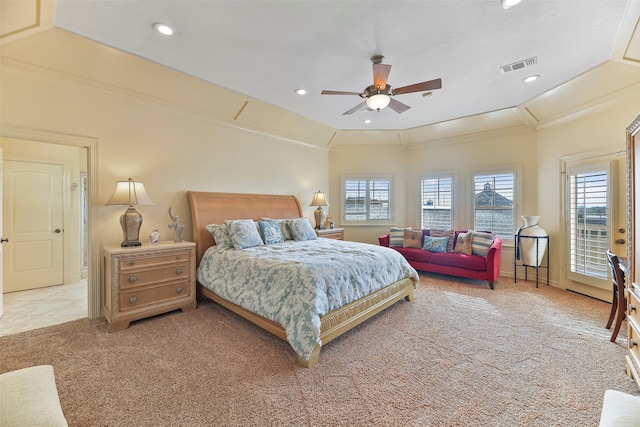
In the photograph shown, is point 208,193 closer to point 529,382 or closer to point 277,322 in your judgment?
point 277,322

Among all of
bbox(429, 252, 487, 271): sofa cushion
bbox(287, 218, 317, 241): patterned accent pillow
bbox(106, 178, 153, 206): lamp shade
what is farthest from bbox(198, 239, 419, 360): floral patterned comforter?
bbox(429, 252, 487, 271): sofa cushion

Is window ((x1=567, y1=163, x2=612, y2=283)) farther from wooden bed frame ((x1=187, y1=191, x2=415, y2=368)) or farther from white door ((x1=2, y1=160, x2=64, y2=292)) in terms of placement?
white door ((x1=2, y1=160, x2=64, y2=292))

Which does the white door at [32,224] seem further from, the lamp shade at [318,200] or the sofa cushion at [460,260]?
the sofa cushion at [460,260]

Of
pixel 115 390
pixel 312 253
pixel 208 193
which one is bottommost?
pixel 115 390

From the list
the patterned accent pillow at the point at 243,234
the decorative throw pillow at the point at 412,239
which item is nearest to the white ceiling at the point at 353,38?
the patterned accent pillow at the point at 243,234

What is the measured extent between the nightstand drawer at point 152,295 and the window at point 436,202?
517 cm

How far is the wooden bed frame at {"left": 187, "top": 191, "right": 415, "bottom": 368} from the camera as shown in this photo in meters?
2.54

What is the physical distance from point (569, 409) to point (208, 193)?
4.56m

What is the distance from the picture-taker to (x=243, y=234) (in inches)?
144

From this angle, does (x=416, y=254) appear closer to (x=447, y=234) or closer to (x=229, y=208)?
(x=447, y=234)

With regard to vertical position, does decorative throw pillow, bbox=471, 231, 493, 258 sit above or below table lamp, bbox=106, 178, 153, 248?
below

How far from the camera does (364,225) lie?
6.45 m

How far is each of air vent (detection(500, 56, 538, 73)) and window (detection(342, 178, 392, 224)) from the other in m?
3.40

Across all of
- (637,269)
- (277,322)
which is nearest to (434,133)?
(637,269)
